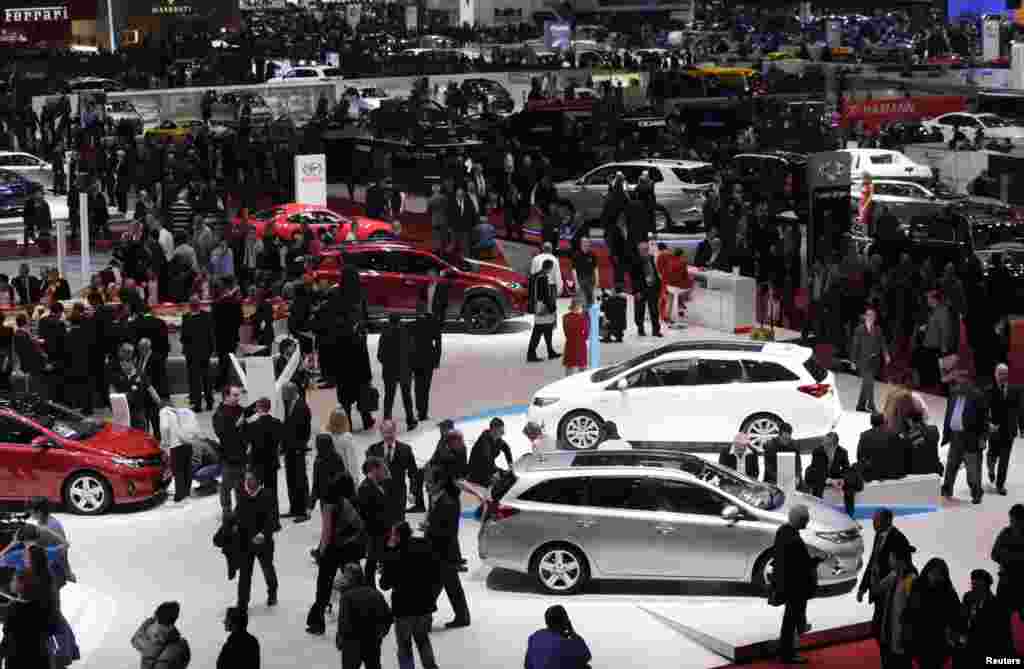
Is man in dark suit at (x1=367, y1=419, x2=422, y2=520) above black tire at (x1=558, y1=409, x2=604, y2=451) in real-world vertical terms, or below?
above

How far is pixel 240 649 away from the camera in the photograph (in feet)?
42.7

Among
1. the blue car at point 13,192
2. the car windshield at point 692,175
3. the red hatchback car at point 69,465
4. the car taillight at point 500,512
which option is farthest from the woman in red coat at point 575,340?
the blue car at point 13,192

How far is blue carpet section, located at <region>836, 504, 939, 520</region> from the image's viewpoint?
1912 centimetres

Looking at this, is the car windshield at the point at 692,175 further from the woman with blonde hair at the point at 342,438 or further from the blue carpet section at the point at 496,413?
the woman with blonde hair at the point at 342,438

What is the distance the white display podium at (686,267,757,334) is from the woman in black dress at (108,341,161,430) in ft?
31.1

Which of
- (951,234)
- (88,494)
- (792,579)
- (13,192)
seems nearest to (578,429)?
(88,494)

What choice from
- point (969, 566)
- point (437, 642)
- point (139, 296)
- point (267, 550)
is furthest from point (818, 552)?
point (139, 296)

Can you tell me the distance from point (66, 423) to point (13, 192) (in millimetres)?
18800

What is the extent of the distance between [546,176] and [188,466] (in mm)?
16856

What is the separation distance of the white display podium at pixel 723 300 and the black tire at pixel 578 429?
6971mm

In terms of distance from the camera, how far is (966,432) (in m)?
19.2

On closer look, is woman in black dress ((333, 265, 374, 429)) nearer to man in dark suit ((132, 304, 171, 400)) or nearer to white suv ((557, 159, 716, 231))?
man in dark suit ((132, 304, 171, 400))

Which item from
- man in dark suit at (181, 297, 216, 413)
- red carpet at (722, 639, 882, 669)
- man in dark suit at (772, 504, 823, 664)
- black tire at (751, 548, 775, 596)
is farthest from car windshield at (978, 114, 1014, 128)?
man in dark suit at (772, 504, 823, 664)

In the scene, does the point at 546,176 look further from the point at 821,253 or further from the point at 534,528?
the point at 534,528
